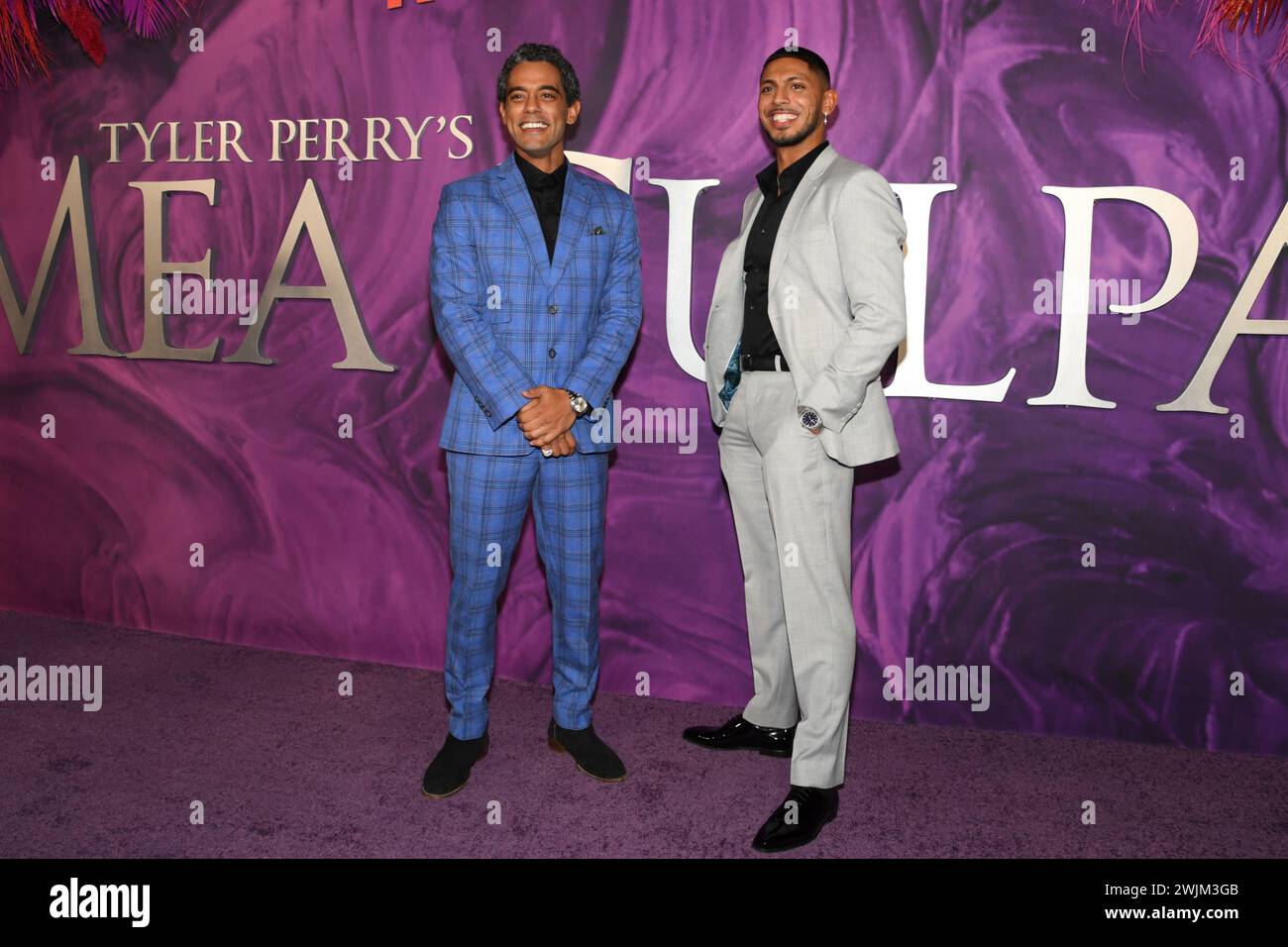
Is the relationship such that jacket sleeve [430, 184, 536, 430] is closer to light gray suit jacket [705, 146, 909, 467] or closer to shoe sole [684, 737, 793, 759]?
light gray suit jacket [705, 146, 909, 467]

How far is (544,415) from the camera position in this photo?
2.56 metres

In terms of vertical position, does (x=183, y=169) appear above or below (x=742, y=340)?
above

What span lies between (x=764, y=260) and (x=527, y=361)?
2.21 feet

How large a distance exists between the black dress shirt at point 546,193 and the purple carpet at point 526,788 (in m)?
1.49

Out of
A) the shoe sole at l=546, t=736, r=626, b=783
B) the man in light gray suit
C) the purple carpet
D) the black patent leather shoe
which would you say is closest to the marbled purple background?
the purple carpet

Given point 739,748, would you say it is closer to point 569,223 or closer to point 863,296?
point 863,296

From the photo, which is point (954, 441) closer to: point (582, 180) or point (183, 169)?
point (582, 180)

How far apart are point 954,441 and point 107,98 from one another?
349cm

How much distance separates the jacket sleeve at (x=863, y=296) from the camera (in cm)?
235

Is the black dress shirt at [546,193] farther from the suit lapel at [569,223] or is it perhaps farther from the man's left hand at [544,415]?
the man's left hand at [544,415]

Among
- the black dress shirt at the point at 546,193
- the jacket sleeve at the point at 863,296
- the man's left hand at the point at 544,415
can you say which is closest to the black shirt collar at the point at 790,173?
the jacket sleeve at the point at 863,296

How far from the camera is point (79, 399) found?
4160mm

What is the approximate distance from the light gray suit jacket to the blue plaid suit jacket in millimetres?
503

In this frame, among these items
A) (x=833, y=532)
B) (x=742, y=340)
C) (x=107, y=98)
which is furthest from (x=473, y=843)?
(x=107, y=98)
